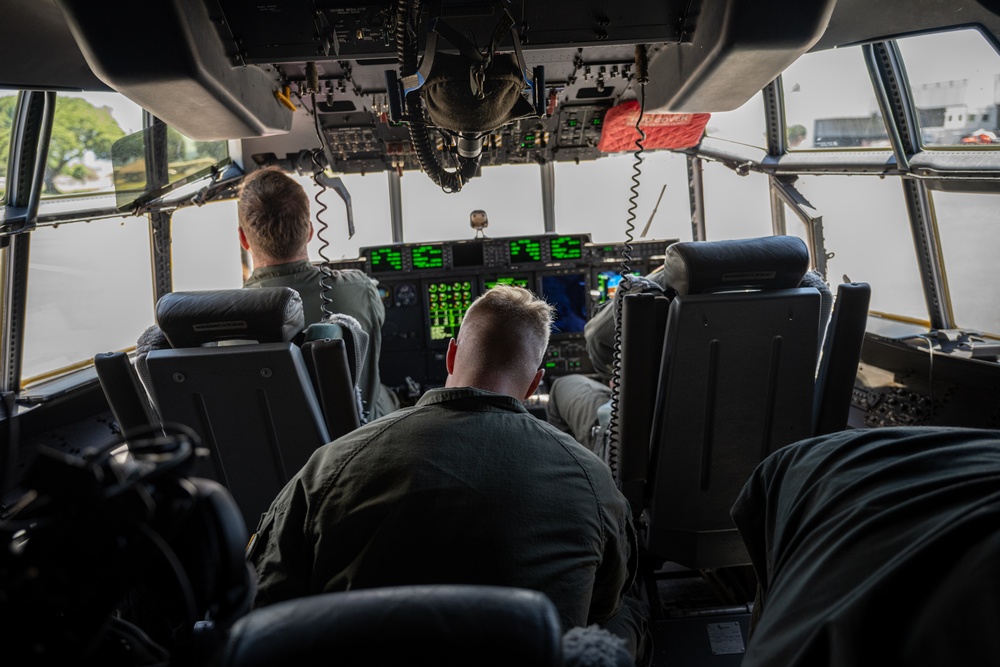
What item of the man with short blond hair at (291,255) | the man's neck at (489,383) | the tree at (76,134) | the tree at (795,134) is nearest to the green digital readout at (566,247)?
the tree at (795,134)

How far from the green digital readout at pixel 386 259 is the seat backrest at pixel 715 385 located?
2.34 metres

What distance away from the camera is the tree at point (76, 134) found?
281 centimetres

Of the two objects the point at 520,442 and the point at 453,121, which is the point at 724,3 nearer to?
the point at 453,121

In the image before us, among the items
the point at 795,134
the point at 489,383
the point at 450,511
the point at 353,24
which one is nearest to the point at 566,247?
the point at 795,134

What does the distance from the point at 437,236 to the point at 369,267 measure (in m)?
0.51

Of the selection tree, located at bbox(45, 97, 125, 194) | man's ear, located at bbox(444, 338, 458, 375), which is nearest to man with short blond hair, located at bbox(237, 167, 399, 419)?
man's ear, located at bbox(444, 338, 458, 375)

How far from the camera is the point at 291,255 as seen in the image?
2.25 meters

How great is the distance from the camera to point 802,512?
0.76m

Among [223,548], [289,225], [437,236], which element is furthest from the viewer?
[437,236]

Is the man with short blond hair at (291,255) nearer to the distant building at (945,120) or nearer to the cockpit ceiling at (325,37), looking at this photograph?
the cockpit ceiling at (325,37)

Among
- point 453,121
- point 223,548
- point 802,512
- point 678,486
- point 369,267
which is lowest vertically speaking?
point 678,486

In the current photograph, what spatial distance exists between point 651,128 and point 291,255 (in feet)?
6.03

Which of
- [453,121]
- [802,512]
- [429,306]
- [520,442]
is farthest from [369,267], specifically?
[802,512]

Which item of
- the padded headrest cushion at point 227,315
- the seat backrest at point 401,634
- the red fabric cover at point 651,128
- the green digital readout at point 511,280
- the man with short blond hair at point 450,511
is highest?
the red fabric cover at point 651,128
